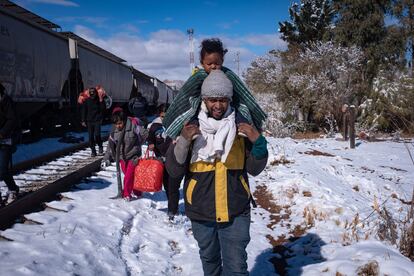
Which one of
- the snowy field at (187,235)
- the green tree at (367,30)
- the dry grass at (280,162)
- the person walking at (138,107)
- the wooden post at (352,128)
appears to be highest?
the green tree at (367,30)

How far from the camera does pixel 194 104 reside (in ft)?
8.11

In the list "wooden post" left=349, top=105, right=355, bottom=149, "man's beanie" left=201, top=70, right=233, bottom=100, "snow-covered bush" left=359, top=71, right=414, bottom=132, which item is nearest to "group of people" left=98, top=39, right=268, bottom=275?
"man's beanie" left=201, top=70, right=233, bottom=100

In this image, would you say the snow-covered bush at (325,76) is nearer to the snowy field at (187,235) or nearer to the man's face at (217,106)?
the snowy field at (187,235)

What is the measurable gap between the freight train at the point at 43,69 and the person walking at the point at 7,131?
4248 mm

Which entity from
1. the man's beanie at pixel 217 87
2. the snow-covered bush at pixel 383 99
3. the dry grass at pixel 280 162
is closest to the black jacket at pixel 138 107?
the man's beanie at pixel 217 87

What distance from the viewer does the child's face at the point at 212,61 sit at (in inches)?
105

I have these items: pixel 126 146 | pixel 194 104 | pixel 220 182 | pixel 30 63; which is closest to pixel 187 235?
pixel 126 146

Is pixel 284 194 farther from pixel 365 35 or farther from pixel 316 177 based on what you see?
pixel 365 35

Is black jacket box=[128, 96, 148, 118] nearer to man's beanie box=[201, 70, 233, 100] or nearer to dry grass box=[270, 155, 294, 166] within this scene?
man's beanie box=[201, 70, 233, 100]

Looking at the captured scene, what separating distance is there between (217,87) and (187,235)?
305 cm

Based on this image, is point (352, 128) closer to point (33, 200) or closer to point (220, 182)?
point (33, 200)

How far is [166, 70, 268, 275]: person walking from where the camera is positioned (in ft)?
7.79

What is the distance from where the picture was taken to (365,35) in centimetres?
2339

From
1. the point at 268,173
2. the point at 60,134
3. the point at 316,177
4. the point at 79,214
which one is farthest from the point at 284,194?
the point at 60,134
